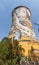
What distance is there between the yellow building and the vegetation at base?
4.07m

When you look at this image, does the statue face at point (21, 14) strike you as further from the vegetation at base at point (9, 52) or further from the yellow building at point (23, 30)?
the vegetation at base at point (9, 52)

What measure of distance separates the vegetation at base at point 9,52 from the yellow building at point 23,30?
407 cm

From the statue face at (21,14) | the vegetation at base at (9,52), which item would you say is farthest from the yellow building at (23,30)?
the vegetation at base at (9,52)

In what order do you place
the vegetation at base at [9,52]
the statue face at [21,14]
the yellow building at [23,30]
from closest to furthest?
1. the vegetation at base at [9,52]
2. the yellow building at [23,30]
3. the statue face at [21,14]

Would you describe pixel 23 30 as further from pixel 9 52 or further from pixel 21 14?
pixel 9 52

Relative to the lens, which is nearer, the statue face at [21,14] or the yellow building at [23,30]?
the yellow building at [23,30]

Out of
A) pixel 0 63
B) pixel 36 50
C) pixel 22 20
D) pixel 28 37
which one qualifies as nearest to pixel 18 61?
pixel 0 63

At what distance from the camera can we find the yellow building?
32.1m

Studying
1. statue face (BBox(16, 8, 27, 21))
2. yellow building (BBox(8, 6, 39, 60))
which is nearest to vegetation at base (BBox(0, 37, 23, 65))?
yellow building (BBox(8, 6, 39, 60))

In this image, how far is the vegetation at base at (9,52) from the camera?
23.5 meters

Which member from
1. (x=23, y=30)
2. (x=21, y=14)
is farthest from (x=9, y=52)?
(x=21, y=14)

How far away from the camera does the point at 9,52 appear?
85.1 ft

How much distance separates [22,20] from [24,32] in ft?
7.17

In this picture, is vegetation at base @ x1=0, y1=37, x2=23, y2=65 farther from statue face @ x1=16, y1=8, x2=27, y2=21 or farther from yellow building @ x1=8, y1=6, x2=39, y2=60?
statue face @ x1=16, y1=8, x2=27, y2=21
